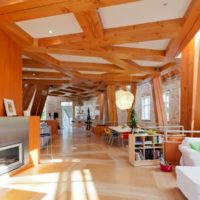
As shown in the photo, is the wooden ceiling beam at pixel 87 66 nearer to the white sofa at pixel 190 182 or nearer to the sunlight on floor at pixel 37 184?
the sunlight on floor at pixel 37 184

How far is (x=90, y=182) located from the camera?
12.5 feet

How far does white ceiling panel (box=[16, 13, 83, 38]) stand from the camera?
362cm

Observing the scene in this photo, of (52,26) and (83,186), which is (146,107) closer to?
(83,186)

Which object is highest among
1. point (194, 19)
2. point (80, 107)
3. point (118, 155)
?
point (194, 19)

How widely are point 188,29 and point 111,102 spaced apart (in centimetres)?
696

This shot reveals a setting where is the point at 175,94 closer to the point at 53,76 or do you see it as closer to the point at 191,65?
the point at 191,65

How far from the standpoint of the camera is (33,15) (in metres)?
3.25

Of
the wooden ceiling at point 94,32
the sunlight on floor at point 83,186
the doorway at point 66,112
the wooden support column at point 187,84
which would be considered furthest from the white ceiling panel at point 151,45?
the doorway at point 66,112

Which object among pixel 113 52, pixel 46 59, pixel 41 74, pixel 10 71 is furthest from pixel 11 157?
pixel 41 74

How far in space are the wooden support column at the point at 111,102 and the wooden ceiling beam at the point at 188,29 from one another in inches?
214

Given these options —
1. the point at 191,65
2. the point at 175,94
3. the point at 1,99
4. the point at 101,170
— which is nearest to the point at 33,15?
the point at 1,99

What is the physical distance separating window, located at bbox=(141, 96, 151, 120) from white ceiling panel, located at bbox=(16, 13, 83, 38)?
7830mm

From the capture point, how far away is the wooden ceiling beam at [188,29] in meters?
3.13

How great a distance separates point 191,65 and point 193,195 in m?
3.31
